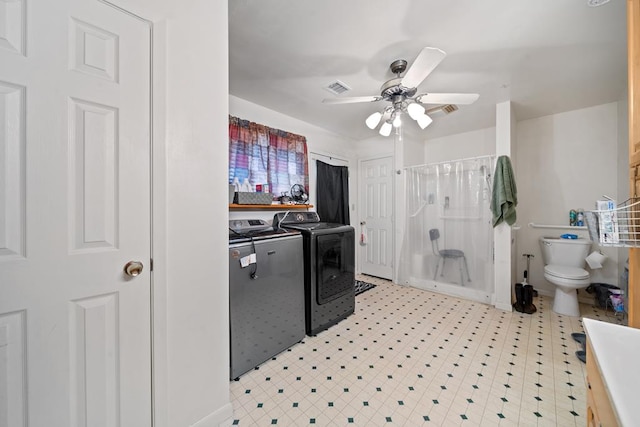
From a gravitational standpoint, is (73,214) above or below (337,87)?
below

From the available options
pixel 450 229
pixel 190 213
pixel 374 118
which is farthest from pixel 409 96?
pixel 450 229

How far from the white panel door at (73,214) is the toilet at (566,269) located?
3.61m

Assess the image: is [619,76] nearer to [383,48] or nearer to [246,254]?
[383,48]

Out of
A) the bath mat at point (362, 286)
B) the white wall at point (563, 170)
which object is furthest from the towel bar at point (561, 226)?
the bath mat at point (362, 286)

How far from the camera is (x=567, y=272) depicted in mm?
2479

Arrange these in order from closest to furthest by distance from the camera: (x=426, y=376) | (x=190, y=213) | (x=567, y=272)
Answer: (x=190, y=213) → (x=426, y=376) → (x=567, y=272)

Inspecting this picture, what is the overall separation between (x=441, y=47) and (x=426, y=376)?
→ 2396 mm

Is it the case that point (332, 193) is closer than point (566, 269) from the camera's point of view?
No

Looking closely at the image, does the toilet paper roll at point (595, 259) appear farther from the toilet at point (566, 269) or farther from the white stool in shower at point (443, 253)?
the white stool in shower at point (443, 253)

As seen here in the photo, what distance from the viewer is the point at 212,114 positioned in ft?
4.12

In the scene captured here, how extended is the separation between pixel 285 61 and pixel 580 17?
1.97m

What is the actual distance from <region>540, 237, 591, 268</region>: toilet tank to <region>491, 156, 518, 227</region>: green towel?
2.25 feet

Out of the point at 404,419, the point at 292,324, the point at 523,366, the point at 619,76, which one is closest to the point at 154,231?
the point at 292,324

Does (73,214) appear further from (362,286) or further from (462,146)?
(462,146)
